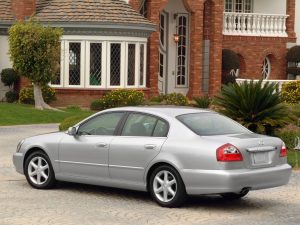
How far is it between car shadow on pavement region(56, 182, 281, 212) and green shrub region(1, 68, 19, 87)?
19014 millimetres

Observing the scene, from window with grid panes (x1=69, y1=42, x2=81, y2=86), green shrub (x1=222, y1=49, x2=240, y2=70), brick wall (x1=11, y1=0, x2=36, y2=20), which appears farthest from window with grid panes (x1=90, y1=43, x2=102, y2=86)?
green shrub (x1=222, y1=49, x2=240, y2=70)

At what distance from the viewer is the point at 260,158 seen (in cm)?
1099

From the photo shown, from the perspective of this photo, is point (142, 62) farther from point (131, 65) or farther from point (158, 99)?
point (158, 99)

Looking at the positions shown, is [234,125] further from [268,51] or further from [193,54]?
[268,51]

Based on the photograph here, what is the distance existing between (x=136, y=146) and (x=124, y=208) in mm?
919

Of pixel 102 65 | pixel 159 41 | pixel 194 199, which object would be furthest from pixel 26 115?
pixel 194 199

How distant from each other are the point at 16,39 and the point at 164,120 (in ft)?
58.3

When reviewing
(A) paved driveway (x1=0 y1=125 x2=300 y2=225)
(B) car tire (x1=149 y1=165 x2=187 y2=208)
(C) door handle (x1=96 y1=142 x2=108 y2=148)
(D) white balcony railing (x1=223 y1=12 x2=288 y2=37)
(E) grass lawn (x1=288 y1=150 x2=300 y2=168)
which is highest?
(D) white balcony railing (x1=223 y1=12 x2=288 y2=37)

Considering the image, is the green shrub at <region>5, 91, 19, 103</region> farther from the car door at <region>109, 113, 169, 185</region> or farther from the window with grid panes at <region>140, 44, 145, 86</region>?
the car door at <region>109, 113, 169, 185</region>

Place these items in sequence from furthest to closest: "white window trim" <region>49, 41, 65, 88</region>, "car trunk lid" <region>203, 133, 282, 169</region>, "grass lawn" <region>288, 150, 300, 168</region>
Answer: "white window trim" <region>49, 41, 65, 88</region> → "grass lawn" <region>288, 150, 300, 168</region> → "car trunk lid" <region>203, 133, 282, 169</region>

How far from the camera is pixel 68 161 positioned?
40.2 ft

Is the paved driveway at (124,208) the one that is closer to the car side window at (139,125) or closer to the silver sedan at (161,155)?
the silver sedan at (161,155)

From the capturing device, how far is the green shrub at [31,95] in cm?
3064

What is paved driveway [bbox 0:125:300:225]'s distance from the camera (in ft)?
33.3
